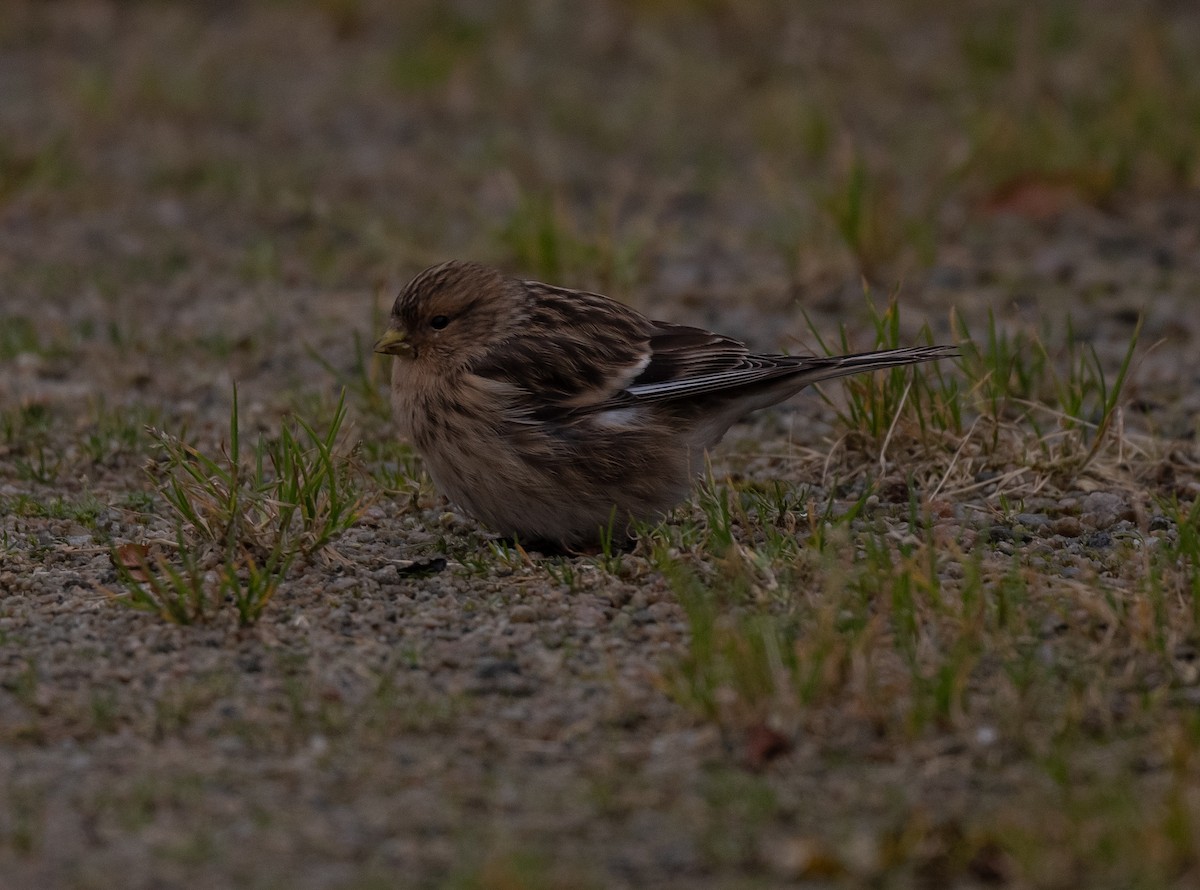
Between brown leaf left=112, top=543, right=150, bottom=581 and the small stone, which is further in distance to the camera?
brown leaf left=112, top=543, right=150, bottom=581

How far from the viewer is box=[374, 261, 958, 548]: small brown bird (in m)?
5.34

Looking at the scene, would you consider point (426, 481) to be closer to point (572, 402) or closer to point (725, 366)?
point (572, 402)

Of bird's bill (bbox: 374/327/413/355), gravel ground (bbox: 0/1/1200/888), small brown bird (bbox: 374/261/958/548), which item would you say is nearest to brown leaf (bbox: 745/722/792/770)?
gravel ground (bbox: 0/1/1200/888)

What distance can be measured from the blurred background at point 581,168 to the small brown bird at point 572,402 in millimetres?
1042

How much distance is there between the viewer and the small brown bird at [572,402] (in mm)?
5340

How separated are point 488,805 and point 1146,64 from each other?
7.54 m

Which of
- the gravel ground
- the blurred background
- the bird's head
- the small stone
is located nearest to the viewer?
→ the gravel ground

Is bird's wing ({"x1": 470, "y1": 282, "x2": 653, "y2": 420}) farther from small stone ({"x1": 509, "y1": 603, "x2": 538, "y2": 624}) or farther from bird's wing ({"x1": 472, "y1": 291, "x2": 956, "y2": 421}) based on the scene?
small stone ({"x1": 509, "y1": 603, "x2": 538, "y2": 624})

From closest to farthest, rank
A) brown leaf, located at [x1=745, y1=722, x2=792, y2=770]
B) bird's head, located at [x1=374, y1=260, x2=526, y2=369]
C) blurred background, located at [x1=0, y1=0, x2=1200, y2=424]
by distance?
brown leaf, located at [x1=745, y1=722, x2=792, y2=770]
bird's head, located at [x1=374, y1=260, x2=526, y2=369]
blurred background, located at [x1=0, y1=0, x2=1200, y2=424]

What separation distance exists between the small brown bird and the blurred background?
1.04 m

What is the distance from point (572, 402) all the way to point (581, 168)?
15.7 feet

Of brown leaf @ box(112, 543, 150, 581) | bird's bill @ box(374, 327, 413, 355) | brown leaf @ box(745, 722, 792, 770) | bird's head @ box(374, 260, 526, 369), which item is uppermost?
bird's head @ box(374, 260, 526, 369)

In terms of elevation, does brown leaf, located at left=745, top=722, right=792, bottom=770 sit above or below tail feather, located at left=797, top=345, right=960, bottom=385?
below

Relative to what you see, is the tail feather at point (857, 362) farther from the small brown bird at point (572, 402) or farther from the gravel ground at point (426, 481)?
the gravel ground at point (426, 481)
